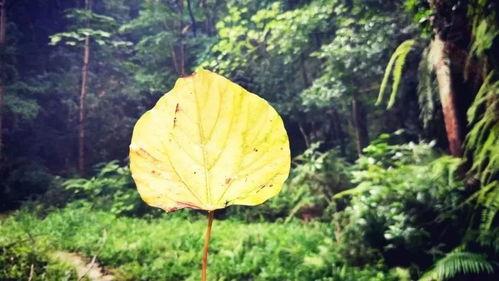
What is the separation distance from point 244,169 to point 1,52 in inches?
441

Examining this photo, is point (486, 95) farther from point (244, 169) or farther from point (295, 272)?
point (244, 169)

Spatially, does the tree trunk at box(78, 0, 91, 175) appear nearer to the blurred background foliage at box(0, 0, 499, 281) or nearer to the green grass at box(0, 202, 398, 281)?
the blurred background foliage at box(0, 0, 499, 281)

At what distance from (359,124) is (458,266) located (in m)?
6.28

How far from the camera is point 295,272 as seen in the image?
446 cm

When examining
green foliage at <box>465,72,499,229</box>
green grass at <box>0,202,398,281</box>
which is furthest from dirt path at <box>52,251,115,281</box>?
green foliage at <box>465,72,499,229</box>

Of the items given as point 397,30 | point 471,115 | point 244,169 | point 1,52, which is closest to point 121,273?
point 471,115

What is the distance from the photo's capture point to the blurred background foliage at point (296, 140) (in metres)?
3.54

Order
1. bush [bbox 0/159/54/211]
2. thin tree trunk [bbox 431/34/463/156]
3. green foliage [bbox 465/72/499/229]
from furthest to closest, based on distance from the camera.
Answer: bush [bbox 0/159/54/211], thin tree trunk [bbox 431/34/463/156], green foliage [bbox 465/72/499/229]

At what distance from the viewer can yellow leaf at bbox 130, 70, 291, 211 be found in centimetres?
30

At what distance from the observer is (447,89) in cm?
369

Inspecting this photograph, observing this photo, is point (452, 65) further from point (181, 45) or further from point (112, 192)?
point (181, 45)

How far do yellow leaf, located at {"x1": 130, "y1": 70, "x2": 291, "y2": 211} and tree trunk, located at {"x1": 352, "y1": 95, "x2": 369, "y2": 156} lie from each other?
8.81m

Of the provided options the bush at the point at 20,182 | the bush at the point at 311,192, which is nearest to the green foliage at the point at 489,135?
the bush at the point at 311,192

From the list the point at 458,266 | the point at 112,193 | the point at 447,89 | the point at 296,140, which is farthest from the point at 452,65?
the point at 296,140
